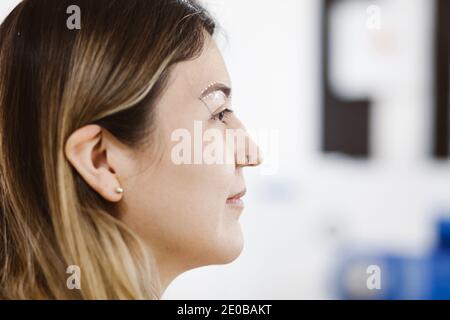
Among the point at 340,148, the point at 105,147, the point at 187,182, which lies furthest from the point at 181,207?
the point at 340,148

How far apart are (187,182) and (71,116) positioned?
211mm

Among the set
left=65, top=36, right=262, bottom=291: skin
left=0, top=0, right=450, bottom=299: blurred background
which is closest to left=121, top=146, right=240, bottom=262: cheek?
left=65, top=36, right=262, bottom=291: skin

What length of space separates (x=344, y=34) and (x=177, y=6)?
0.72m

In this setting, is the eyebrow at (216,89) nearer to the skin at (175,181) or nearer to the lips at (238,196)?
the skin at (175,181)

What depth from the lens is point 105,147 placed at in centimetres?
92

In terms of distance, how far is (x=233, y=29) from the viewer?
3.65 ft

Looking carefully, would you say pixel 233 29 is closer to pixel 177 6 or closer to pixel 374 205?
pixel 177 6

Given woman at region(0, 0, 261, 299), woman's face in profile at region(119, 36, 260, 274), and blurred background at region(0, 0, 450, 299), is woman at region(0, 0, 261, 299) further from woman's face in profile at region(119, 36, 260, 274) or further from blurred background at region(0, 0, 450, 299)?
blurred background at region(0, 0, 450, 299)

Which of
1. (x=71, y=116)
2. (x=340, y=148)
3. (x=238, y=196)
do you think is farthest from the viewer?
(x=340, y=148)

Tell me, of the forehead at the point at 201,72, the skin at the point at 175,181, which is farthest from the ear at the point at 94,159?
the forehead at the point at 201,72

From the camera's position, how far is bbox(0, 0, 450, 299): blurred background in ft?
3.72

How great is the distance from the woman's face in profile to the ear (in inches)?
0.9

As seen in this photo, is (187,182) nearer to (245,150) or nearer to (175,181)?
(175,181)
